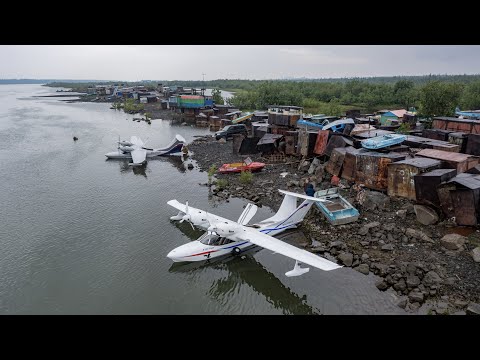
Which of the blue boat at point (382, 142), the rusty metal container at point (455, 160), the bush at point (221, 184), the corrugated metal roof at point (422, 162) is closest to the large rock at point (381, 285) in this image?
the corrugated metal roof at point (422, 162)

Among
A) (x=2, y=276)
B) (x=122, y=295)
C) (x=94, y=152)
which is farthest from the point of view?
(x=94, y=152)

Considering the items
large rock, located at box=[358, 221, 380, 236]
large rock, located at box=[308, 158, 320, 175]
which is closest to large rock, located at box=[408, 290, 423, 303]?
large rock, located at box=[358, 221, 380, 236]

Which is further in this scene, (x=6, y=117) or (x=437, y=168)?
(x=6, y=117)

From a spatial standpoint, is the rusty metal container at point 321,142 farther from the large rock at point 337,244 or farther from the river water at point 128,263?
the large rock at point 337,244

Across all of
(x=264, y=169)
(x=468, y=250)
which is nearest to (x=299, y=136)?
(x=264, y=169)

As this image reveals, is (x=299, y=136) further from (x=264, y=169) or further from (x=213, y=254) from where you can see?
(x=213, y=254)

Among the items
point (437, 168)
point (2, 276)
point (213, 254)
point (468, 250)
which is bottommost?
point (2, 276)
